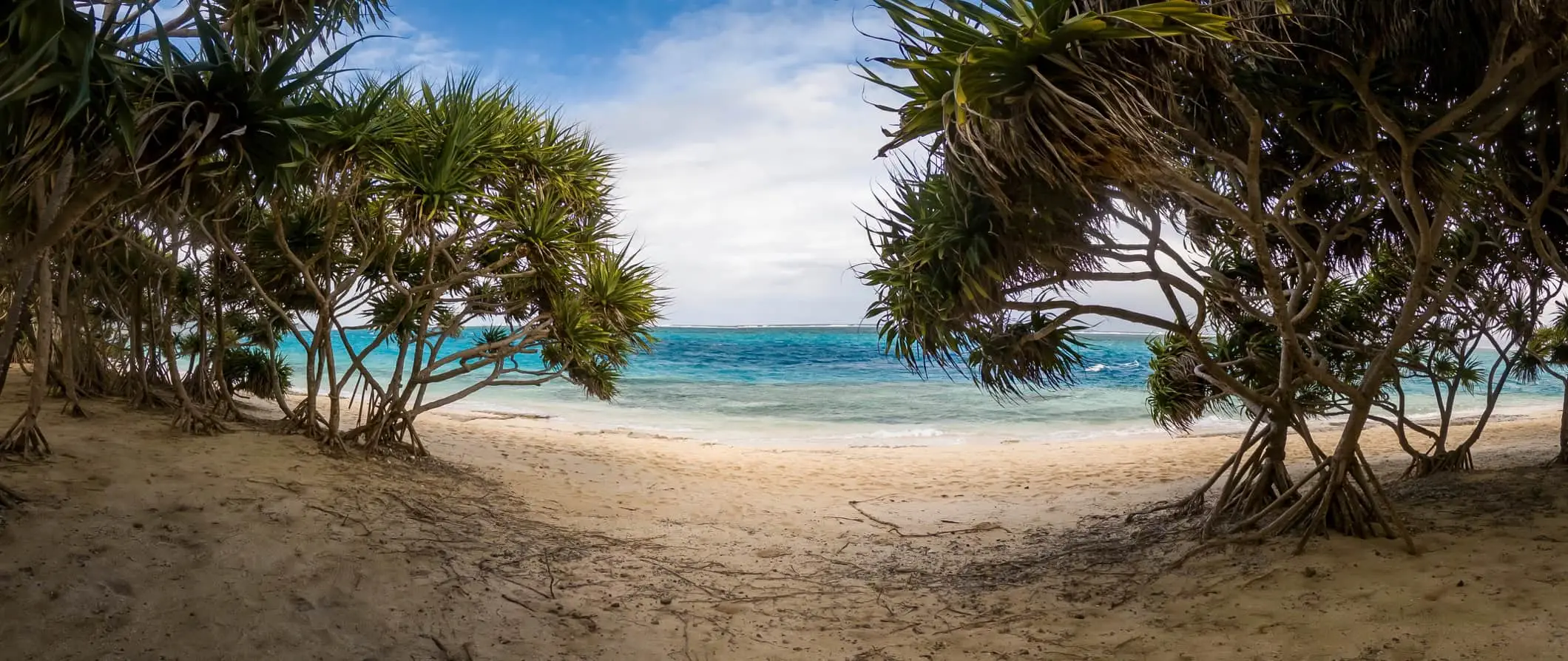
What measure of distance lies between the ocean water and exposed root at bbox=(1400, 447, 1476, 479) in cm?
446

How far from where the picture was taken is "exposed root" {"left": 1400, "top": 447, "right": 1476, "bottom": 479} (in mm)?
6496

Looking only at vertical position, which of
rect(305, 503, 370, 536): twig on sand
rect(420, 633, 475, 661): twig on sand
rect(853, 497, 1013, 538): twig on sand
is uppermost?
rect(305, 503, 370, 536): twig on sand

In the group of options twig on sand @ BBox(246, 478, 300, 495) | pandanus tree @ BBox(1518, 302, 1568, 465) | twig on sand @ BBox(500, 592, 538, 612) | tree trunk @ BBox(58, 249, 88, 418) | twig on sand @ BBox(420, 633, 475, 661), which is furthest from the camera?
pandanus tree @ BBox(1518, 302, 1568, 465)

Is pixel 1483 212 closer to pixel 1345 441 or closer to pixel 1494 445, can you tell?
pixel 1345 441

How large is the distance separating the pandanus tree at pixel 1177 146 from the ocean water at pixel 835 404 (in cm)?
372

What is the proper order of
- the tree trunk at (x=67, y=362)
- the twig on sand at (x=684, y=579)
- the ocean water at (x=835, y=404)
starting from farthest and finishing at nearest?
the ocean water at (x=835, y=404), the tree trunk at (x=67, y=362), the twig on sand at (x=684, y=579)

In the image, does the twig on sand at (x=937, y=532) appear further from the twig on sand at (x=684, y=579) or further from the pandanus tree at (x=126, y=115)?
the pandanus tree at (x=126, y=115)

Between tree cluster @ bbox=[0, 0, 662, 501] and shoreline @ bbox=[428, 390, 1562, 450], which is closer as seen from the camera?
tree cluster @ bbox=[0, 0, 662, 501]

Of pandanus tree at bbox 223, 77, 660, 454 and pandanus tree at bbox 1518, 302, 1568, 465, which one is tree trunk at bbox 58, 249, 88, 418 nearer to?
pandanus tree at bbox 223, 77, 660, 454

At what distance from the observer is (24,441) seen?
518 cm

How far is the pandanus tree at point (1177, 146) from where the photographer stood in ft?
10.6

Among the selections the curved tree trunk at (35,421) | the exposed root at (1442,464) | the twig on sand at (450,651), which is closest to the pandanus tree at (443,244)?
the curved tree trunk at (35,421)

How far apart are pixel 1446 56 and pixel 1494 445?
8411mm

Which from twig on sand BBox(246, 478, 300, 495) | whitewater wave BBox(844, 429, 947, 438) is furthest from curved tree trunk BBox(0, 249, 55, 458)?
whitewater wave BBox(844, 429, 947, 438)
